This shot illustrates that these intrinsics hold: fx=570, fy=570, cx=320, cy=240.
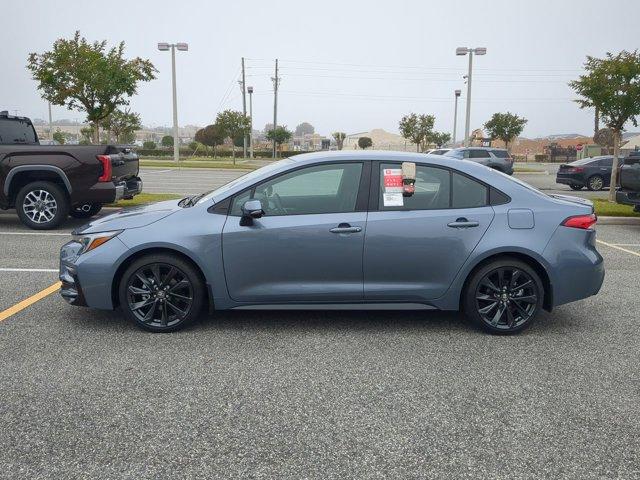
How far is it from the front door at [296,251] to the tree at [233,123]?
122ft

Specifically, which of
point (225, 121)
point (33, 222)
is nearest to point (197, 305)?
point (33, 222)

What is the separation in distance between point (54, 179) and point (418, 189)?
737 centimetres

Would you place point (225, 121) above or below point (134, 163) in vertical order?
above

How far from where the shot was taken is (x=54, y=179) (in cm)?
982

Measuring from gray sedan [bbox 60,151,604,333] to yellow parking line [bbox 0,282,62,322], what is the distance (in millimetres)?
851

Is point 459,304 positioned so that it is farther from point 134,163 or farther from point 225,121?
point 225,121

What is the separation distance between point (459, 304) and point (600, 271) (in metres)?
1.26

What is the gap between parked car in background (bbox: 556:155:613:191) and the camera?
21719 mm

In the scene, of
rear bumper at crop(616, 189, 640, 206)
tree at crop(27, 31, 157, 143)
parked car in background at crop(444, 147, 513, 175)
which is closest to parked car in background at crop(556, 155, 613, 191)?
parked car in background at crop(444, 147, 513, 175)

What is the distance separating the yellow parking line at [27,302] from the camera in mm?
5223

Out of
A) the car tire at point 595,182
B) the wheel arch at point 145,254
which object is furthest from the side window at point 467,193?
the car tire at point 595,182

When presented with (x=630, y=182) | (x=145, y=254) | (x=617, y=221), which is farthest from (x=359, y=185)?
(x=617, y=221)

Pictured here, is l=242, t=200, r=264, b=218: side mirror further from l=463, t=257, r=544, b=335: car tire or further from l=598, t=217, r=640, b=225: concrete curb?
l=598, t=217, r=640, b=225: concrete curb

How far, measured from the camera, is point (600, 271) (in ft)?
16.1
